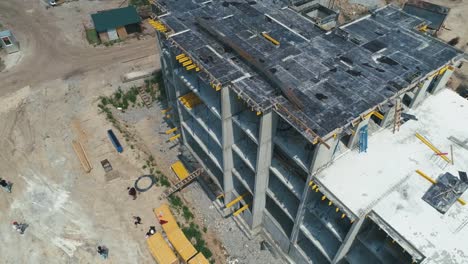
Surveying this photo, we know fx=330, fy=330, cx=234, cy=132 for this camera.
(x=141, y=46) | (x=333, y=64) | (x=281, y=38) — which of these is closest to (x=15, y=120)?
(x=141, y=46)

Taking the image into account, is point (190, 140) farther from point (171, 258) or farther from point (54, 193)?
point (54, 193)

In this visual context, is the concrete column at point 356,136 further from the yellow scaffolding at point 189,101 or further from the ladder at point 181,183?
the ladder at point 181,183

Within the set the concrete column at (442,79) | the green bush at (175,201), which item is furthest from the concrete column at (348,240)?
the green bush at (175,201)

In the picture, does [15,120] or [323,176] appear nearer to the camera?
[323,176]

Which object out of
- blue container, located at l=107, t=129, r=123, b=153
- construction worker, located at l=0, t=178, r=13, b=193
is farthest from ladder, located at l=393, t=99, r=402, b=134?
construction worker, located at l=0, t=178, r=13, b=193

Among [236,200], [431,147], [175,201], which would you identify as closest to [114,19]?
[175,201]

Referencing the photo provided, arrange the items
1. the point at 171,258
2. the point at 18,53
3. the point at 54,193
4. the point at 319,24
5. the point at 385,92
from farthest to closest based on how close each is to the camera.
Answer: the point at 18,53 → the point at 54,193 → the point at 171,258 → the point at 319,24 → the point at 385,92

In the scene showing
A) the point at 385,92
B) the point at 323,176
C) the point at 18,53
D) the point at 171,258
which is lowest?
the point at 171,258

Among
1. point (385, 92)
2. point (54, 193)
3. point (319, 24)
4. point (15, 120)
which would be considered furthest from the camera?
point (15, 120)
